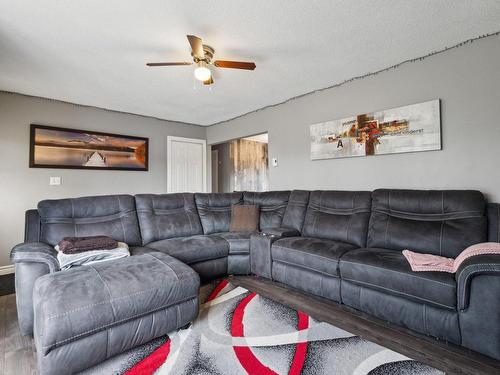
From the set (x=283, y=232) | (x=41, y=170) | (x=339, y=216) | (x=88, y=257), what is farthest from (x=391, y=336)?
(x=41, y=170)

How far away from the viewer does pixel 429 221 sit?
2.38 metres

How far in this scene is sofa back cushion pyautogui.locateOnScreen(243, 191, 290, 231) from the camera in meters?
3.64

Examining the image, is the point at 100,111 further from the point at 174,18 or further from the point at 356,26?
the point at 356,26

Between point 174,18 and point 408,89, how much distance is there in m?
2.53

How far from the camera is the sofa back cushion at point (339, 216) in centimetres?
278

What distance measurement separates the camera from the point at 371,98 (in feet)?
10.6

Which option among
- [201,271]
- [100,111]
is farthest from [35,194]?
[201,271]

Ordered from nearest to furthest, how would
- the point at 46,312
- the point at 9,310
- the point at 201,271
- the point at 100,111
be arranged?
the point at 46,312, the point at 9,310, the point at 201,271, the point at 100,111

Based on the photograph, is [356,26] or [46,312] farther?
[356,26]

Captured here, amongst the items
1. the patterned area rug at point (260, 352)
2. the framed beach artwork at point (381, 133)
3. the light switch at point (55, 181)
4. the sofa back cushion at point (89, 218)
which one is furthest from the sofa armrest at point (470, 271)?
the light switch at point (55, 181)

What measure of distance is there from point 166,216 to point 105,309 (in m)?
1.84

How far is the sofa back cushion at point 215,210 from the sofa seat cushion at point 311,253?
3.41ft

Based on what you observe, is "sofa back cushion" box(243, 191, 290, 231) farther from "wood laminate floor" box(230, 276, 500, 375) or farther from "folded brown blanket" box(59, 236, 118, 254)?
"folded brown blanket" box(59, 236, 118, 254)

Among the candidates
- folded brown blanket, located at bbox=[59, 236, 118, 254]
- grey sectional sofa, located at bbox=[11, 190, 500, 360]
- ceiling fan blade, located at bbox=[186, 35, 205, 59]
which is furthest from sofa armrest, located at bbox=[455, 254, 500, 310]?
folded brown blanket, located at bbox=[59, 236, 118, 254]
